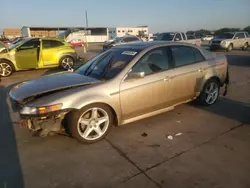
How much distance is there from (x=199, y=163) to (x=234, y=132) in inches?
52.3

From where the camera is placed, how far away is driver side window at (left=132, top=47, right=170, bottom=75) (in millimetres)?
3889

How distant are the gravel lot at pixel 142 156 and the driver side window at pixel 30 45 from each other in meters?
6.28

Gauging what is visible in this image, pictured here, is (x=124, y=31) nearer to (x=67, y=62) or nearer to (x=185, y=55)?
(x=67, y=62)

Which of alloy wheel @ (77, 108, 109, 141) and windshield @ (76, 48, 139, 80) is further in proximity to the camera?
windshield @ (76, 48, 139, 80)

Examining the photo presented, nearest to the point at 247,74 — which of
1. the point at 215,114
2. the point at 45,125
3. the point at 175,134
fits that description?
the point at 215,114

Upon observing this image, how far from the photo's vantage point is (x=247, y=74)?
8.81m

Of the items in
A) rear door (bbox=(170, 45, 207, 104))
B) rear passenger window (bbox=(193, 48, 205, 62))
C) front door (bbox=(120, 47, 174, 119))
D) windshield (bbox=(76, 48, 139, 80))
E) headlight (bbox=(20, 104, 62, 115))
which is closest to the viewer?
headlight (bbox=(20, 104, 62, 115))

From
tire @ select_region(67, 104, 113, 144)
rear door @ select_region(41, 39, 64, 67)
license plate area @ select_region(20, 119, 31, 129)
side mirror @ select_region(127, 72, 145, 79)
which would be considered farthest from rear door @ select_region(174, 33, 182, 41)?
license plate area @ select_region(20, 119, 31, 129)

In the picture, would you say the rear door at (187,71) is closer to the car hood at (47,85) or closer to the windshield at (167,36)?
the car hood at (47,85)

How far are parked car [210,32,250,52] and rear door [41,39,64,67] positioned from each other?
47.6 ft

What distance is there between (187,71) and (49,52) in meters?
7.79

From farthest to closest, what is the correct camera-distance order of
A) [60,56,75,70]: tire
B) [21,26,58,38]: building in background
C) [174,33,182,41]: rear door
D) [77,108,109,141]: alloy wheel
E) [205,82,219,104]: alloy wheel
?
[21,26,58,38]: building in background < [174,33,182,41]: rear door < [60,56,75,70]: tire < [205,82,219,104]: alloy wheel < [77,108,109,141]: alloy wheel

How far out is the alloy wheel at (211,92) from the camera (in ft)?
16.5

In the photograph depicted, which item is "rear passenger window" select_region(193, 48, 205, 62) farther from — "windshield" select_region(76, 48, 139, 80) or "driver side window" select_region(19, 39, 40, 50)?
"driver side window" select_region(19, 39, 40, 50)
